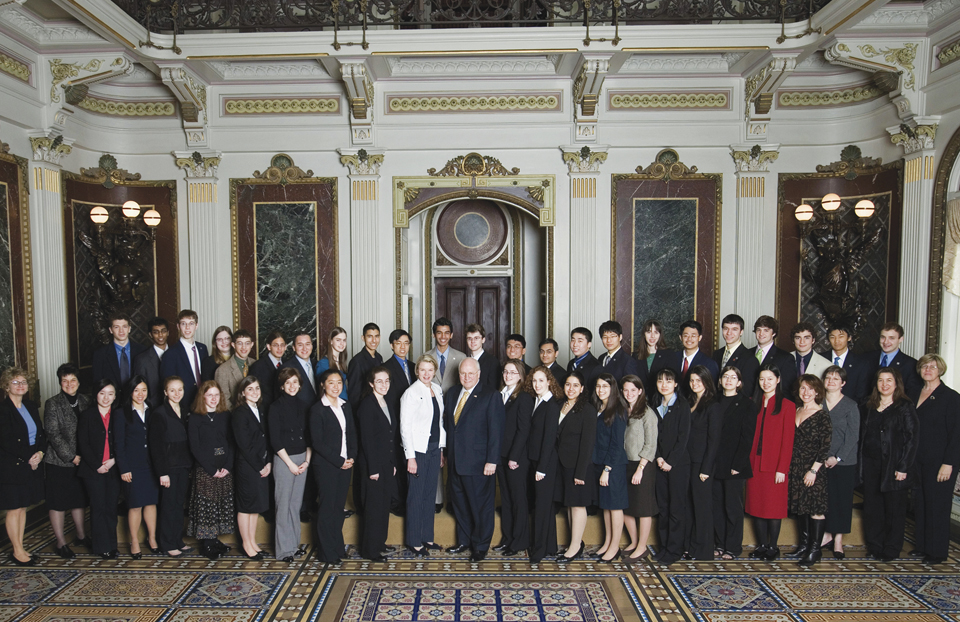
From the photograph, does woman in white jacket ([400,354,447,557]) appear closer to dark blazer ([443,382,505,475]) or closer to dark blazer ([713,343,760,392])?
dark blazer ([443,382,505,475])

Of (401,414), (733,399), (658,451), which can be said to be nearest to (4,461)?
(401,414)

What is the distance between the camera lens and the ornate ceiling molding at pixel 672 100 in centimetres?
801

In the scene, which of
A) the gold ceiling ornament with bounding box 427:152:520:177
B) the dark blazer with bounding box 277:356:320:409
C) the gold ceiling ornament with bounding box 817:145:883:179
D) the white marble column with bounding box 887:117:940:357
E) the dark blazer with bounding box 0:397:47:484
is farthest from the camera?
the gold ceiling ornament with bounding box 427:152:520:177

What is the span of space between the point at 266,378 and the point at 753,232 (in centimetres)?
583

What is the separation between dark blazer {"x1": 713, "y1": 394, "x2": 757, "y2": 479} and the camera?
5.19 m

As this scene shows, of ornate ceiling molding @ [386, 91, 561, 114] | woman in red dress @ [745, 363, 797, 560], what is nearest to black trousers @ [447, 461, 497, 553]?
woman in red dress @ [745, 363, 797, 560]

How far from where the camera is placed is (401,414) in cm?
534

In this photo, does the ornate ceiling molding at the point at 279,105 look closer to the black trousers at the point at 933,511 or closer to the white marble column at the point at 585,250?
the white marble column at the point at 585,250

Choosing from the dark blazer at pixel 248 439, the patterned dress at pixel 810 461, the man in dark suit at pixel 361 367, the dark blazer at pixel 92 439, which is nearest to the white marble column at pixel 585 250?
the man in dark suit at pixel 361 367

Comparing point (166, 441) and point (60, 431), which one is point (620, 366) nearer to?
point (166, 441)

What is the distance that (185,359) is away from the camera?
6156 millimetres

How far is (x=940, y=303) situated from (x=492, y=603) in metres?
5.32

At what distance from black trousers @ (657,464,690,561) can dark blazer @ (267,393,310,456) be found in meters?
2.92

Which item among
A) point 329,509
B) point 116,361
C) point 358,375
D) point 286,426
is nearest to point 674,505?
point 329,509
